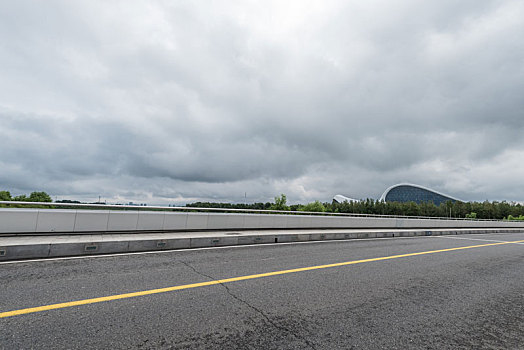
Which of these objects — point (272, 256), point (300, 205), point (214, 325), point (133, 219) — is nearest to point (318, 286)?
point (214, 325)

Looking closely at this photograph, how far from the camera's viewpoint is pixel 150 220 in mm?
10016

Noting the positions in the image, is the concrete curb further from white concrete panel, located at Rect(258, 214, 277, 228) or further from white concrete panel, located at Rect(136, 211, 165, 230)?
white concrete panel, located at Rect(258, 214, 277, 228)

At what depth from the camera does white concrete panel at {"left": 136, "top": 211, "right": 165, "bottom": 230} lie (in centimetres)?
981

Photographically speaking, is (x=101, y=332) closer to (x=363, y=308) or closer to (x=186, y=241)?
(x=363, y=308)

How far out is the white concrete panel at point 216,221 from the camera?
37.4 ft

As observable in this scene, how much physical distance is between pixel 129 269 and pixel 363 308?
4.57m

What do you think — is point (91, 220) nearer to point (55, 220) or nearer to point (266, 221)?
point (55, 220)

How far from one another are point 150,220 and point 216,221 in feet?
9.04

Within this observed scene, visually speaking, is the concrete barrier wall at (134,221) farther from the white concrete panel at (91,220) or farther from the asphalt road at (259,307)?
the asphalt road at (259,307)

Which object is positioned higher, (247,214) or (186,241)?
(247,214)

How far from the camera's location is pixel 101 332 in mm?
2812

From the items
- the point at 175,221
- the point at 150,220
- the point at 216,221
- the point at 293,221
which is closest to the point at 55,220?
the point at 150,220

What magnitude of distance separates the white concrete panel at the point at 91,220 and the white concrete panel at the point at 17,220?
1.11m

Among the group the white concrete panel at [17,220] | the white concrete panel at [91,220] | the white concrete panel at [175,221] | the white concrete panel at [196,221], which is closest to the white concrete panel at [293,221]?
the white concrete panel at [196,221]
